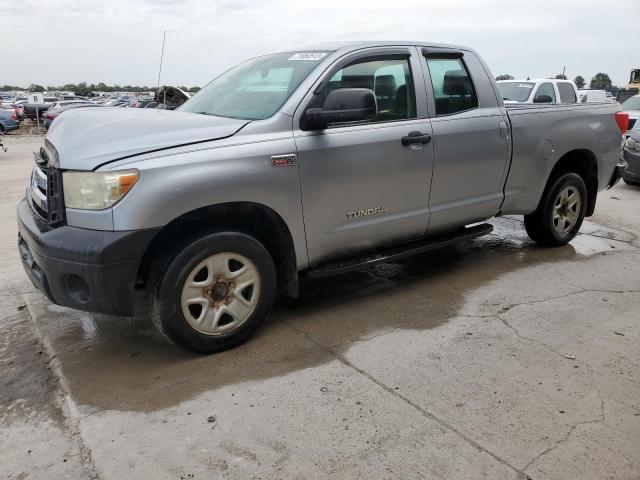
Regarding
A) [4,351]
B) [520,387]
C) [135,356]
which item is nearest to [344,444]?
[520,387]

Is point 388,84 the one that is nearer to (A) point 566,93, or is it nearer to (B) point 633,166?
(B) point 633,166

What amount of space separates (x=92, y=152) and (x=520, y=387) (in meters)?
2.70

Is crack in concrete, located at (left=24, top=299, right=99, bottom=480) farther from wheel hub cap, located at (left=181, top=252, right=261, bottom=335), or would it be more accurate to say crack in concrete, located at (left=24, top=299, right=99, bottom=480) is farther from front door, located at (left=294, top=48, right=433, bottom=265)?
front door, located at (left=294, top=48, right=433, bottom=265)

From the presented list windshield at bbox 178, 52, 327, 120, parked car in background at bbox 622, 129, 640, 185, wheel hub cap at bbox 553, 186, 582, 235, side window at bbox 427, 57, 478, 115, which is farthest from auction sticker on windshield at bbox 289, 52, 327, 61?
parked car in background at bbox 622, 129, 640, 185

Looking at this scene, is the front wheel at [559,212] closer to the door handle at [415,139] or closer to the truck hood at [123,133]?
the door handle at [415,139]

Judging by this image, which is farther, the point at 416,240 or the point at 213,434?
the point at 416,240

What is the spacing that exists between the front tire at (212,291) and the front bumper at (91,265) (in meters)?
0.19

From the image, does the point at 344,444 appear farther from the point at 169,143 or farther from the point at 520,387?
the point at 169,143

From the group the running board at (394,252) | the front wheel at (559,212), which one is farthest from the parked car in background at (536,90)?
the running board at (394,252)

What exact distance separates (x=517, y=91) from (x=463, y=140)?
30.3ft

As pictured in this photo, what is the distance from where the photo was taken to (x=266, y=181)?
3250 mm

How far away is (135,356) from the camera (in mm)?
3340

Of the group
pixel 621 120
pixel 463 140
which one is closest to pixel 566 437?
pixel 463 140

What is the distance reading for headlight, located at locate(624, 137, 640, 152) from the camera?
9453 millimetres
